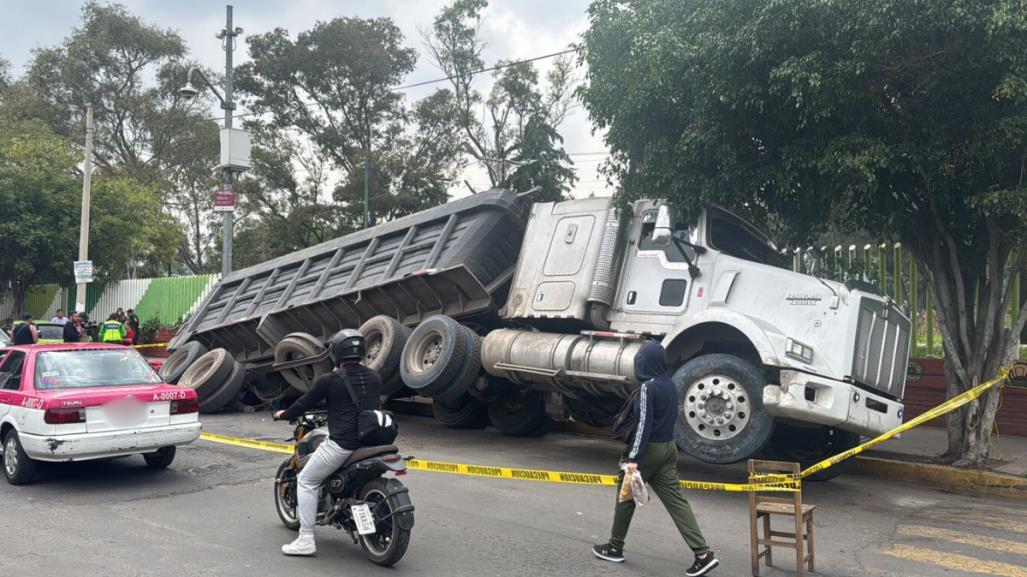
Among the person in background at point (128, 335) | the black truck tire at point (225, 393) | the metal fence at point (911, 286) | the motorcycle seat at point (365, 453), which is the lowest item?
the person in background at point (128, 335)

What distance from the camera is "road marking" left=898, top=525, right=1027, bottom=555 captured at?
21.4ft

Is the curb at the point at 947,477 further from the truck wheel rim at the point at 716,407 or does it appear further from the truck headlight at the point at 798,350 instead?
the truck wheel rim at the point at 716,407

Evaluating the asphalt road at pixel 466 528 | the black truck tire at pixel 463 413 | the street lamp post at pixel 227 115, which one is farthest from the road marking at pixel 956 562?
the street lamp post at pixel 227 115

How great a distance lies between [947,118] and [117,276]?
26.1 m

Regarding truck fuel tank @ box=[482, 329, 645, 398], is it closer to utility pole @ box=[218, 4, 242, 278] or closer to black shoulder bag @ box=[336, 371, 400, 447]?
black shoulder bag @ box=[336, 371, 400, 447]

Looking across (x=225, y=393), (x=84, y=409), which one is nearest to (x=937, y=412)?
(x=84, y=409)

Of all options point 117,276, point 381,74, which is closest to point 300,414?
A: point 117,276

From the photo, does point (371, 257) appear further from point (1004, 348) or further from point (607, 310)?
point (1004, 348)

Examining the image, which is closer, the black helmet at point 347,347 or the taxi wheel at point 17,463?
the black helmet at point 347,347

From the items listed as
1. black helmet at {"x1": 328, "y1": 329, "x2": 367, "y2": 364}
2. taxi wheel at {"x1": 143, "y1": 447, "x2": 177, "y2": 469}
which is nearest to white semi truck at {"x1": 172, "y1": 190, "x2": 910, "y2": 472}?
taxi wheel at {"x1": 143, "y1": 447, "x2": 177, "y2": 469}

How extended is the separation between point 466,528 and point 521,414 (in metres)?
4.98

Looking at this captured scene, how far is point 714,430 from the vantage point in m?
7.99

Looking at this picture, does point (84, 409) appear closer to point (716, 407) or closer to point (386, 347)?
point (386, 347)

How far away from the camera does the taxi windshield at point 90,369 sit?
8.04 metres
